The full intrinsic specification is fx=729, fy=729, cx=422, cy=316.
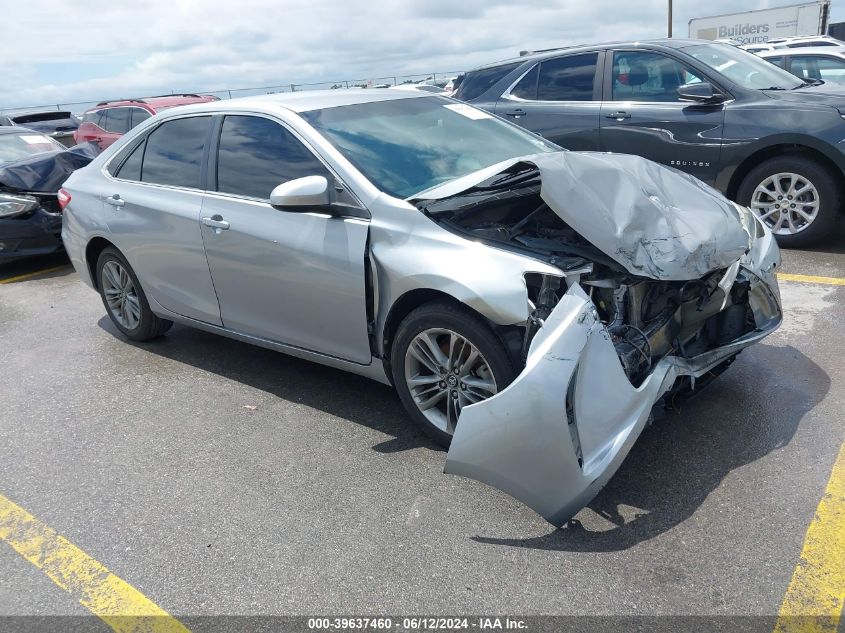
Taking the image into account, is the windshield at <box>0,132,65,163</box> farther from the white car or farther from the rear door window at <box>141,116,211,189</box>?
the white car

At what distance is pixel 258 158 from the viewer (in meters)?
4.10

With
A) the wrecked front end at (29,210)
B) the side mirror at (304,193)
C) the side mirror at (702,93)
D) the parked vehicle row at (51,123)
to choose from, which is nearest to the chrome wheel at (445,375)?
→ the side mirror at (304,193)

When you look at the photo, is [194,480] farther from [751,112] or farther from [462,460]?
[751,112]

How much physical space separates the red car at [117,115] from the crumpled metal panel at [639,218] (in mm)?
11406

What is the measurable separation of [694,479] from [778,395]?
0.98 metres

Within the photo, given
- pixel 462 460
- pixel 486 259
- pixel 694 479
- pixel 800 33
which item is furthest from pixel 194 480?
pixel 800 33

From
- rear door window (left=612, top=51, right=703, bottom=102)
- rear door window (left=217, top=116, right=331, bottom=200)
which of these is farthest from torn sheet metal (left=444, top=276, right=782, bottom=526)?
rear door window (left=612, top=51, right=703, bottom=102)

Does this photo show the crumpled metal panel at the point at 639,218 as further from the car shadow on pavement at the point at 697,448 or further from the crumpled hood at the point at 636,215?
the car shadow on pavement at the point at 697,448

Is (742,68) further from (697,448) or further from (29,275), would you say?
(29,275)

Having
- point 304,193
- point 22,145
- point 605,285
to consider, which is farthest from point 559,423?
point 22,145

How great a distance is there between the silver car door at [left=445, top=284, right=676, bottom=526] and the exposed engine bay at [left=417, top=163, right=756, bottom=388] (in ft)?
0.89

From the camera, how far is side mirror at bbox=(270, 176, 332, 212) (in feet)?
11.4

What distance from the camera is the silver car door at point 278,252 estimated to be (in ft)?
11.9

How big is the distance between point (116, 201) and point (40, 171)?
419cm
